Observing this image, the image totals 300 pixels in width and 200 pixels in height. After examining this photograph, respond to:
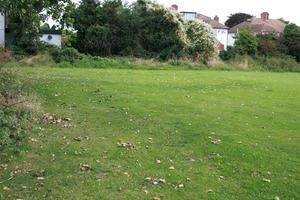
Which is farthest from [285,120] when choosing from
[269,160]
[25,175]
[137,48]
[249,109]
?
[137,48]

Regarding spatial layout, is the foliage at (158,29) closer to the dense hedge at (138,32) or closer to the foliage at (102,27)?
the dense hedge at (138,32)

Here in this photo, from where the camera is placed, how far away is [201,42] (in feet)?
147

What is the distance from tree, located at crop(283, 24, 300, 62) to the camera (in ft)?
178

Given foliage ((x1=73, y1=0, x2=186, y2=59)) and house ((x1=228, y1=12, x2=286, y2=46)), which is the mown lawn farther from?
house ((x1=228, y1=12, x2=286, y2=46))

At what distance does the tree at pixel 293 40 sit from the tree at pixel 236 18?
58.6 m

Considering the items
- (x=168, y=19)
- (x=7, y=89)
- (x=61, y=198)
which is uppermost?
(x=168, y=19)

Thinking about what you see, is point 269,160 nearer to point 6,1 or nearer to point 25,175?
point 25,175

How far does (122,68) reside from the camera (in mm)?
36125

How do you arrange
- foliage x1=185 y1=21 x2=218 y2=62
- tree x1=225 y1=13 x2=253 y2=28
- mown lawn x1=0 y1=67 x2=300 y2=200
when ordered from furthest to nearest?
tree x1=225 y1=13 x2=253 y2=28, foliage x1=185 y1=21 x2=218 y2=62, mown lawn x1=0 y1=67 x2=300 y2=200

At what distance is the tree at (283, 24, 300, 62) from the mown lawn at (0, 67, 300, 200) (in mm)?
36488

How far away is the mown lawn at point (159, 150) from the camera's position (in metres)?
8.33

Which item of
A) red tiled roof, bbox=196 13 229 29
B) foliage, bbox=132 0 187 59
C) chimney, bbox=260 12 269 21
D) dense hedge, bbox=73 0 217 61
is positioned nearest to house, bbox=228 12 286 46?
chimney, bbox=260 12 269 21

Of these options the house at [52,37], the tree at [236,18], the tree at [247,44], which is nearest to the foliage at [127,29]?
the house at [52,37]

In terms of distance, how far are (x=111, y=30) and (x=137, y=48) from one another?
2.92 metres
